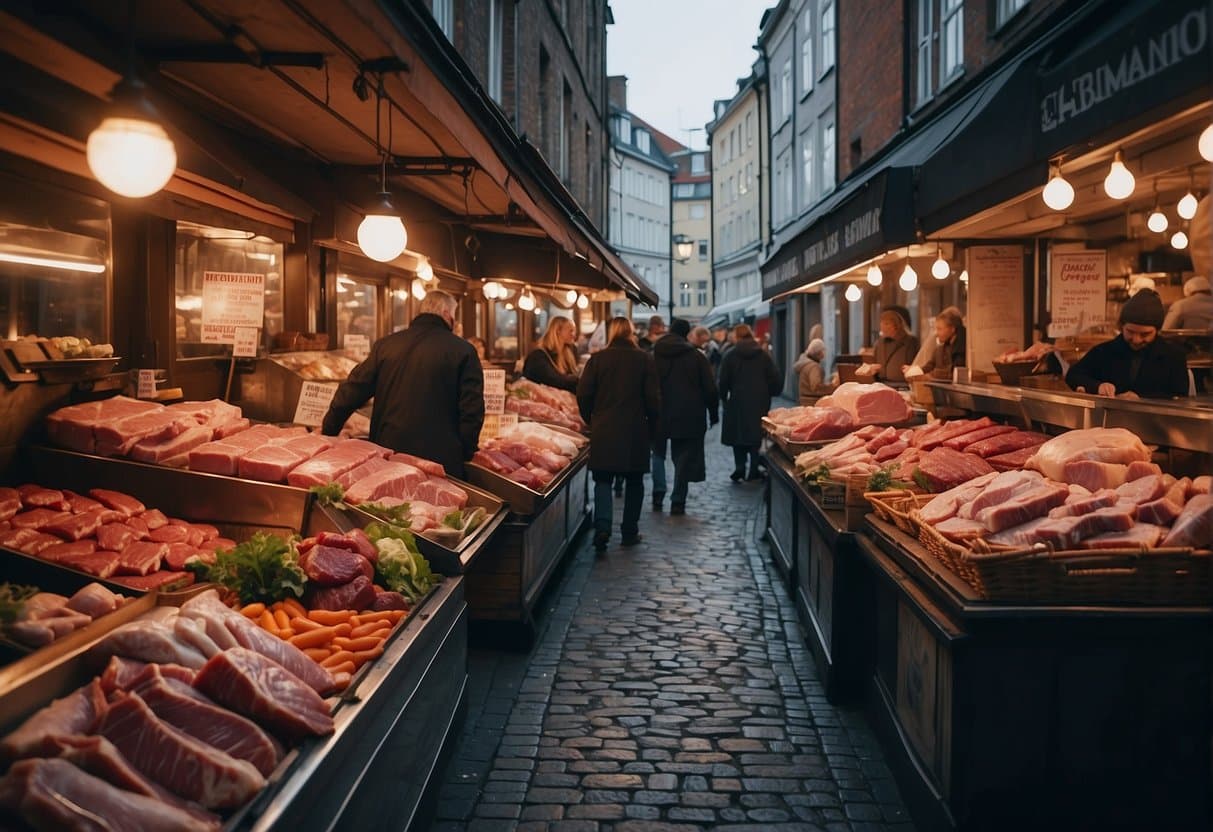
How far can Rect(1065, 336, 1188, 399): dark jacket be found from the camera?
7.68 metres

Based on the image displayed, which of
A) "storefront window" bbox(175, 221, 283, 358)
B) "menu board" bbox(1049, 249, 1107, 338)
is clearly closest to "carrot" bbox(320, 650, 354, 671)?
"storefront window" bbox(175, 221, 283, 358)

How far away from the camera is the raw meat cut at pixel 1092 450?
485 centimetres

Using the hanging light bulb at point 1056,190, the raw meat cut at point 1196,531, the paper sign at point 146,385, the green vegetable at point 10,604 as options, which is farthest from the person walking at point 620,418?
the green vegetable at point 10,604

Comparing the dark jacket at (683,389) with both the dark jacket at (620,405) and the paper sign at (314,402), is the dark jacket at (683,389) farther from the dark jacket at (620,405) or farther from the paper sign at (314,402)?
the paper sign at (314,402)

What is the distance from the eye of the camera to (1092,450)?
16.1 feet

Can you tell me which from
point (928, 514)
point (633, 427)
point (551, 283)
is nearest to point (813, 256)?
point (633, 427)

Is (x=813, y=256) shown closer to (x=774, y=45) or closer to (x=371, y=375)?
(x=371, y=375)

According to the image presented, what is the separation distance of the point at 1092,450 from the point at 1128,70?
171 centimetres

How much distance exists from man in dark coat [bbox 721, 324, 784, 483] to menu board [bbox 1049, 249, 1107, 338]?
15.4 ft

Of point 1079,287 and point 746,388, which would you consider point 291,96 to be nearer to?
point 1079,287

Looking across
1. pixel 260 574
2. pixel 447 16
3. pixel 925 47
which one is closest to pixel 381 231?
pixel 260 574

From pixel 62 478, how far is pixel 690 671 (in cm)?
375

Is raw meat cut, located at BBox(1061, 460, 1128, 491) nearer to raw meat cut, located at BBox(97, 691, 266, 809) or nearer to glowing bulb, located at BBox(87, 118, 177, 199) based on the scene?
raw meat cut, located at BBox(97, 691, 266, 809)

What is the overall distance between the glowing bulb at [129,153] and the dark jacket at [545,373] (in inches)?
359
